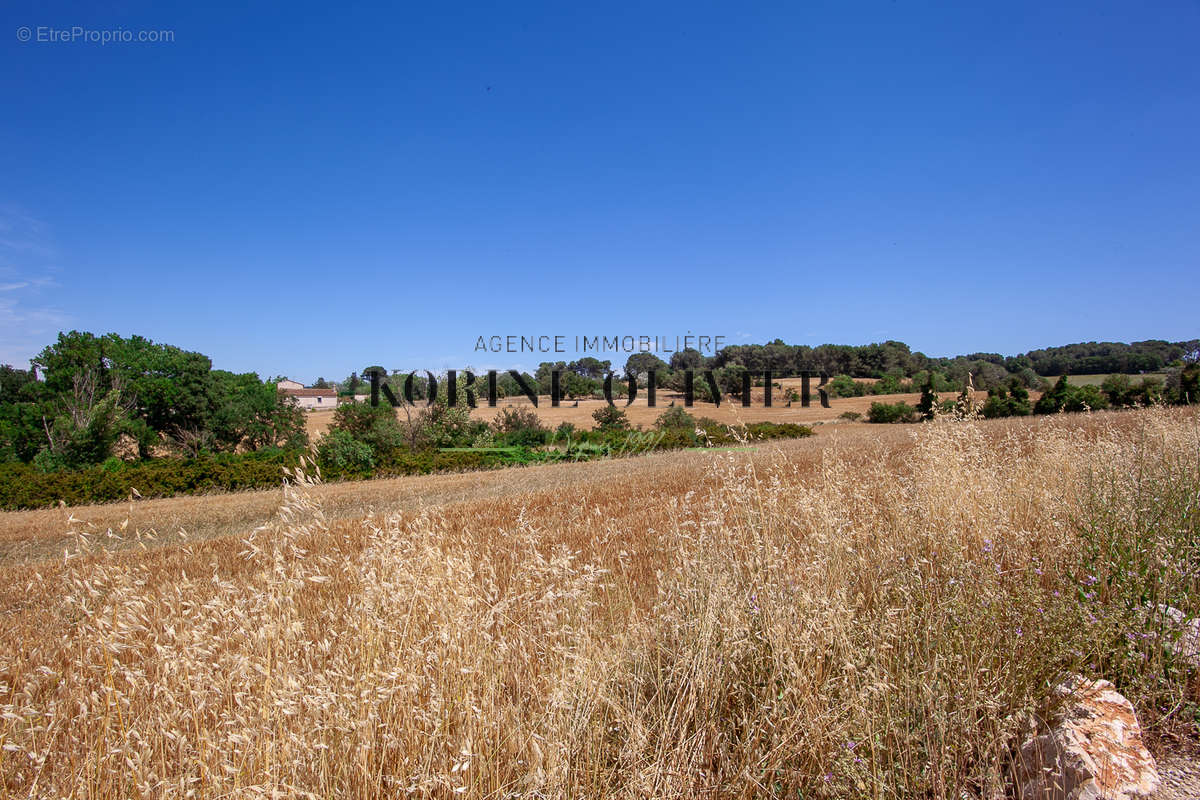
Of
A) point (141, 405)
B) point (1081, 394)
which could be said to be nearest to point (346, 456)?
point (141, 405)

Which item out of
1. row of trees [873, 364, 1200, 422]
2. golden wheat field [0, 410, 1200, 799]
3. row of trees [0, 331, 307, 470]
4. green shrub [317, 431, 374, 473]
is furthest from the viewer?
row of trees [0, 331, 307, 470]

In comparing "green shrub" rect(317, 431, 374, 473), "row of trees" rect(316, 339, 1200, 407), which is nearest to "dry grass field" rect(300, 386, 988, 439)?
"row of trees" rect(316, 339, 1200, 407)

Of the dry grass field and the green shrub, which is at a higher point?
the dry grass field

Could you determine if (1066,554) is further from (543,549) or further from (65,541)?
(65,541)

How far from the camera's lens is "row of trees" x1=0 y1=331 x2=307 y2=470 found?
36.3 metres

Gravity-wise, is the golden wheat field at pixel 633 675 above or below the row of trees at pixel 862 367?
below

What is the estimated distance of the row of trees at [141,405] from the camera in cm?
3629

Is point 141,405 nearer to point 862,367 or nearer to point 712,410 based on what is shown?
point 712,410

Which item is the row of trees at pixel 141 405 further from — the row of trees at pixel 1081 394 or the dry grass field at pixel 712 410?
the row of trees at pixel 1081 394

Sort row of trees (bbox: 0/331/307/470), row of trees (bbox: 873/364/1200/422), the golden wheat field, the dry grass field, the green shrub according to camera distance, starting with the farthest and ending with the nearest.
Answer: the dry grass field → row of trees (bbox: 0/331/307/470) → row of trees (bbox: 873/364/1200/422) → the green shrub → the golden wheat field

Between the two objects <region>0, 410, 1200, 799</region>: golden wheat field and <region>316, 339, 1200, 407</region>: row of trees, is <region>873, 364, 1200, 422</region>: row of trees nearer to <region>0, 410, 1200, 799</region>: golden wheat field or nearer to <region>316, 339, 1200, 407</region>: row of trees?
<region>316, 339, 1200, 407</region>: row of trees

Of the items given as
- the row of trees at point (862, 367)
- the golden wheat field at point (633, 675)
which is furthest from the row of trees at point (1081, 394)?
the golden wheat field at point (633, 675)

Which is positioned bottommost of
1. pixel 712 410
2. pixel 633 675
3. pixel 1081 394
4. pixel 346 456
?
pixel 346 456

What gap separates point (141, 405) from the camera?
131 feet
